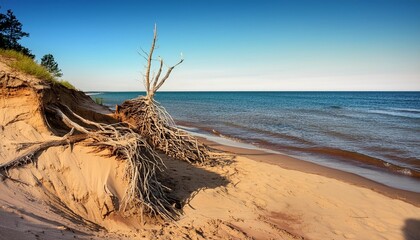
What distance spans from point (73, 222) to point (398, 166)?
10753 millimetres

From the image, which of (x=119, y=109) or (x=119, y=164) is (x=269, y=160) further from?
(x=119, y=164)

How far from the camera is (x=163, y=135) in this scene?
8.48 m

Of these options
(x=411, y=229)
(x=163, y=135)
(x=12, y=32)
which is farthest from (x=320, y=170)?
(x=12, y=32)

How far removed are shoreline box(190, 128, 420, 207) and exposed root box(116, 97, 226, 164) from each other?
2.78m

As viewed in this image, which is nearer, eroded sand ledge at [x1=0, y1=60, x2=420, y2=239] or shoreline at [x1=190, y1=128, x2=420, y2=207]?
eroded sand ledge at [x1=0, y1=60, x2=420, y2=239]

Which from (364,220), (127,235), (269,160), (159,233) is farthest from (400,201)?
(127,235)

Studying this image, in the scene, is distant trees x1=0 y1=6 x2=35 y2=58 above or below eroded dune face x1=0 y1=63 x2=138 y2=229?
above

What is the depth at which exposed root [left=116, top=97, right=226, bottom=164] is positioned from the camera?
27.8ft

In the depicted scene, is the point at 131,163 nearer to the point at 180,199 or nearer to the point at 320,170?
the point at 180,199

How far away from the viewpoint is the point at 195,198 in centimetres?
573

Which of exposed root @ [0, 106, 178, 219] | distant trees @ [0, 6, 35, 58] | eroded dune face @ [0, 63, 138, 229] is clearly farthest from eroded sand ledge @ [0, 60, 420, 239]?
distant trees @ [0, 6, 35, 58]

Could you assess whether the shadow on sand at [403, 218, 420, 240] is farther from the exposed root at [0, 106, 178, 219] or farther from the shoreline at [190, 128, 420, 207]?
the exposed root at [0, 106, 178, 219]

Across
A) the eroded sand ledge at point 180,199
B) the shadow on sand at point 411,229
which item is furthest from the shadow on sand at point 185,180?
the shadow on sand at point 411,229

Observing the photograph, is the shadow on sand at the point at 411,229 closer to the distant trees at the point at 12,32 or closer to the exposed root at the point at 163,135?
the exposed root at the point at 163,135
